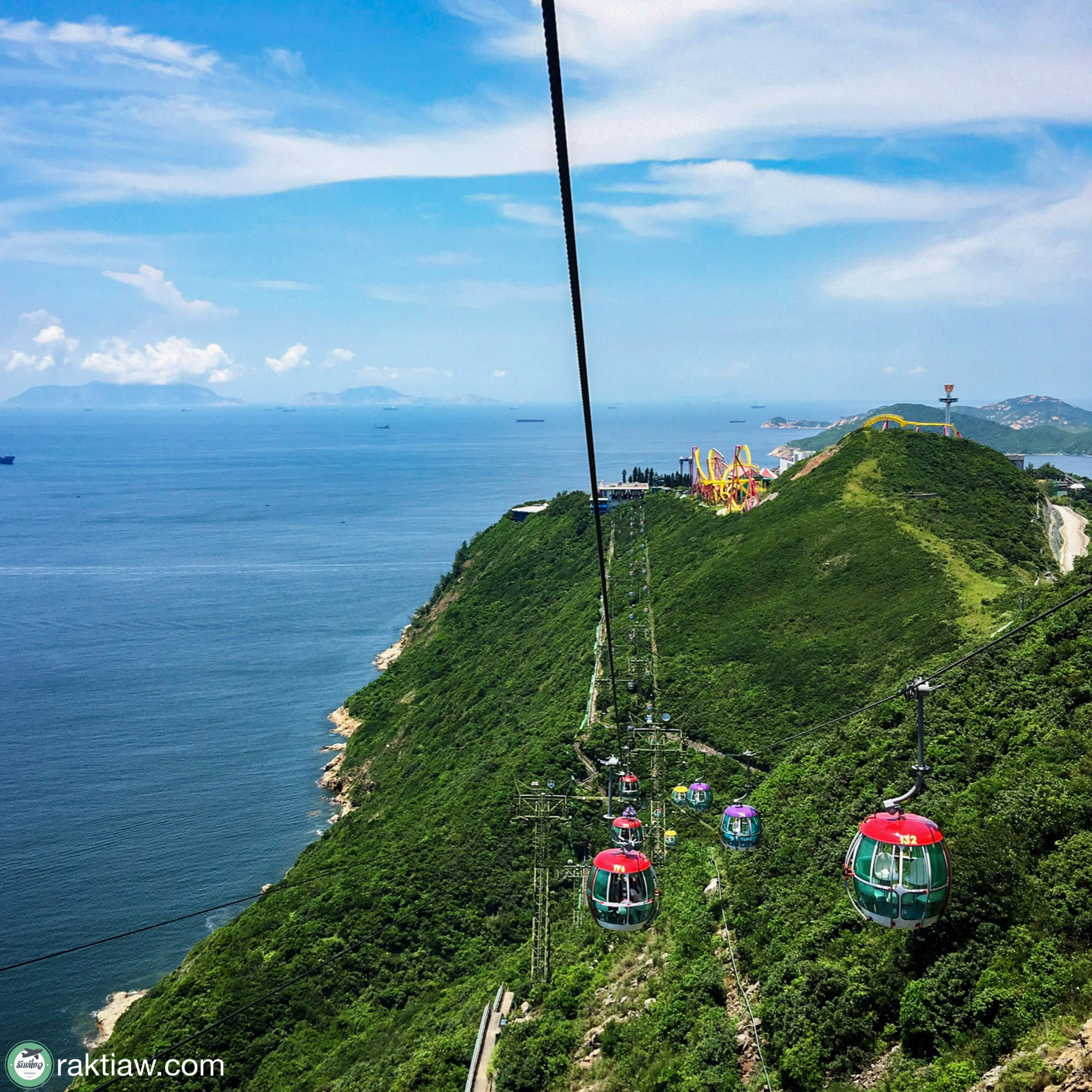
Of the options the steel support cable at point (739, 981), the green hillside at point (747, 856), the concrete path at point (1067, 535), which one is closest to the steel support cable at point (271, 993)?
the green hillside at point (747, 856)

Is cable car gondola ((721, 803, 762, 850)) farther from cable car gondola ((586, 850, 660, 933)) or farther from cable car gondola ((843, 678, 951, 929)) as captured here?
cable car gondola ((843, 678, 951, 929))

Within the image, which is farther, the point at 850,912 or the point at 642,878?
the point at 850,912

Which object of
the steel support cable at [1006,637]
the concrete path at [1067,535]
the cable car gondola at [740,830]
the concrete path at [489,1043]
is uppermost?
the steel support cable at [1006,637]

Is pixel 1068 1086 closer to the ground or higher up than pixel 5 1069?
higher up

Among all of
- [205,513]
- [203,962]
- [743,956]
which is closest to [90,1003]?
[203,962]

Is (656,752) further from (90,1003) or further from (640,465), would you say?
(640,465)

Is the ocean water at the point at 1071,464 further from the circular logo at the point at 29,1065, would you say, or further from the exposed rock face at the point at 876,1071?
the circular logo at the point at 29,1065

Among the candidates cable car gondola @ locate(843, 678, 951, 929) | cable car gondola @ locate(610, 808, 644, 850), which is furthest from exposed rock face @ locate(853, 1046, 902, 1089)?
cable car gondola @ locate(610, 808, 644, 850)
